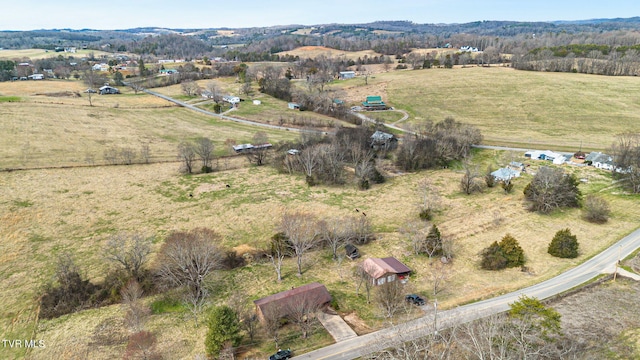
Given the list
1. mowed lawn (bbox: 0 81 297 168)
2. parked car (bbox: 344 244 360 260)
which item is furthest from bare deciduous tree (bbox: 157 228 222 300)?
mowed lawn (bbox: 0 81 297 168)

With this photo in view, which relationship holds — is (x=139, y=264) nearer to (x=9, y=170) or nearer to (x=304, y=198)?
(x=304, y=198)

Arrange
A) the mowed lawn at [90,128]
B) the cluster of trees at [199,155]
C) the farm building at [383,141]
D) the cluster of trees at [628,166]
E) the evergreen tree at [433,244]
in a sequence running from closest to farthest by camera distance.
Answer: the evergreen tree at [433,244] → the cluster of trees at [628,166] → the cluster of trees at [199,155] → the mowed lawn at [90,128] → the farm building at [383,141]

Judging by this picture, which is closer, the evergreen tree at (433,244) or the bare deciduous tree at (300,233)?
the bare deciduous tree at (300,233)

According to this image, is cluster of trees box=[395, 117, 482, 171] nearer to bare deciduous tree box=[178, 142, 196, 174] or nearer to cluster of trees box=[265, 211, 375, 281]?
cluster of trees box=[265, 211, 375, 281]

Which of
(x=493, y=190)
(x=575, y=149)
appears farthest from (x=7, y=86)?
(x=575, y=149)

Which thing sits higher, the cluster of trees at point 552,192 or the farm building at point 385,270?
the cluster of trees at point 552,192

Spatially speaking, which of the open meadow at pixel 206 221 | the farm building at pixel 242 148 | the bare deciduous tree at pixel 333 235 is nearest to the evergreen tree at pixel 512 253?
the open meadow at pixel 206 221

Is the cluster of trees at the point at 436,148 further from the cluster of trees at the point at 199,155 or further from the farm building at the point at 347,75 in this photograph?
the farm building at the point at 347,75
